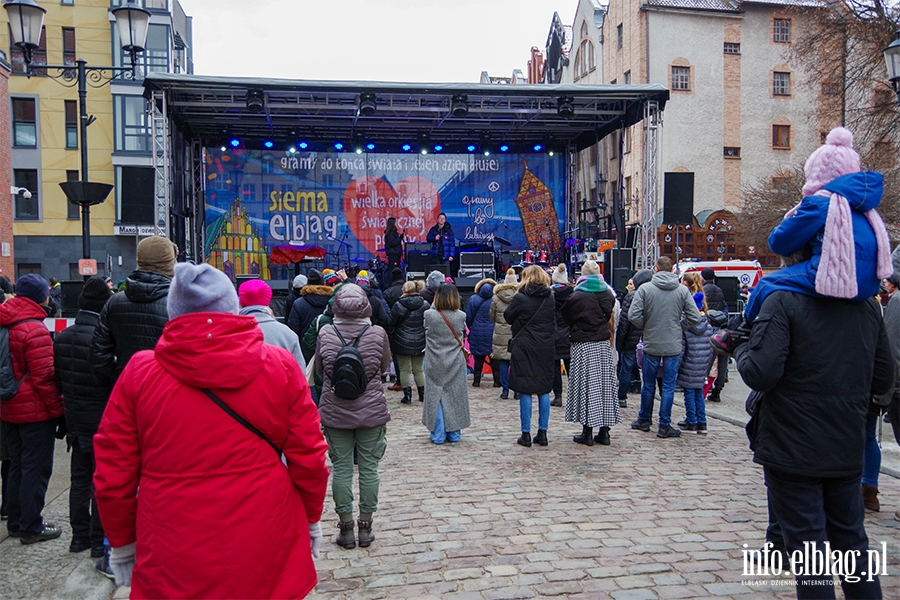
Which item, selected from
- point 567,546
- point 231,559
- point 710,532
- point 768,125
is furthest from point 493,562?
point 768,125

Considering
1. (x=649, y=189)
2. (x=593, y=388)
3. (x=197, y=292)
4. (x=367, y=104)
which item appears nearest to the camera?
(x=197, y=292)

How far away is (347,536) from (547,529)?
54.7 inches

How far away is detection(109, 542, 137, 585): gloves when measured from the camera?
256cm

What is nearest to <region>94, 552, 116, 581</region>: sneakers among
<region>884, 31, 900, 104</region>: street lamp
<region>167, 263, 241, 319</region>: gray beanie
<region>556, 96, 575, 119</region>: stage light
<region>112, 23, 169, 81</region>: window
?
<region>167, 263, 241, 319</region>: gray beanie

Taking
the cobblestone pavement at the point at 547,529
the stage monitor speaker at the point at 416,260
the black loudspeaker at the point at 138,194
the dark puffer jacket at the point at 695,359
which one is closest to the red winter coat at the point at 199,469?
the cobblestone pavement at the point at 547,529

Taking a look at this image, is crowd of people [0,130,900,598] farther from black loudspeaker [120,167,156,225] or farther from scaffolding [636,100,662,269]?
scaffolding [636,100,662,269]

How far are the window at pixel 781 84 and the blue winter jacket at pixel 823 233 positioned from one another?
34.9m

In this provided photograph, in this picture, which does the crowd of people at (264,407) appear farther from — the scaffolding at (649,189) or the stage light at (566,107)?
the stage light at (566,107)

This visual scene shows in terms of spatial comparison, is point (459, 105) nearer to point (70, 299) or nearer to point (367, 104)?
point (367, 104)

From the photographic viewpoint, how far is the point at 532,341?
777cm

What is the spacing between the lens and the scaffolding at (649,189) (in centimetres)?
1619

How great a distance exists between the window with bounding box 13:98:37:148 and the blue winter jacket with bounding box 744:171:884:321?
3585 cm

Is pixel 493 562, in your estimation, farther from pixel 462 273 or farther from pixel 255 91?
pixel 462 273

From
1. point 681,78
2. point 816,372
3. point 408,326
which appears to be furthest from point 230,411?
point 681,78
